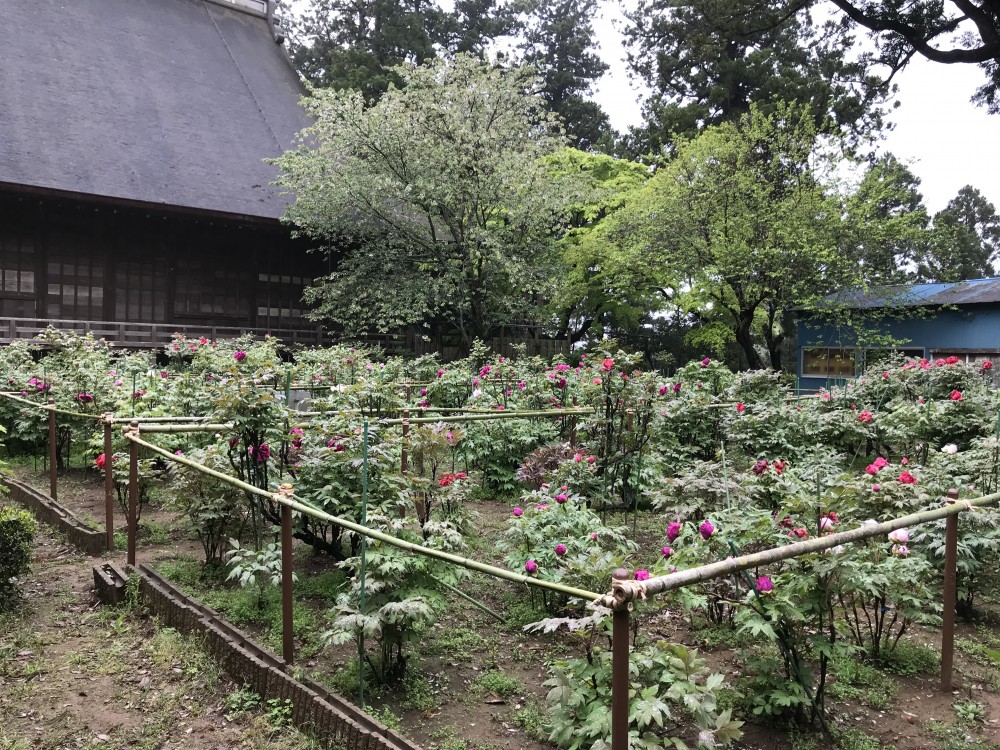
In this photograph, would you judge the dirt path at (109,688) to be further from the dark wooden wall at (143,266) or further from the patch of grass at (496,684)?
the dark wooden wall at (143,266)

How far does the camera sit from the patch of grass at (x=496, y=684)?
11.0ft

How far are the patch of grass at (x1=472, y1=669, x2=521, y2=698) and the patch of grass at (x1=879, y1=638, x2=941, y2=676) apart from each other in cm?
198

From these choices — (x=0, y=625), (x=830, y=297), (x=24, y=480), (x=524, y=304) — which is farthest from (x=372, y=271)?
(x=0, y=625)

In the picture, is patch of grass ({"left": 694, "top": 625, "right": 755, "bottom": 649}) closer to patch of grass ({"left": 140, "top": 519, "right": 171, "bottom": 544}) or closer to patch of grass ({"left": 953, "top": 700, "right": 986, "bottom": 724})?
patch of grass ({"left": 953, "top": 700, "right": 986, "bottom": 724})

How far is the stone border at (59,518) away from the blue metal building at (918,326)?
1451cm

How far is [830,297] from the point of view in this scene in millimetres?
17766

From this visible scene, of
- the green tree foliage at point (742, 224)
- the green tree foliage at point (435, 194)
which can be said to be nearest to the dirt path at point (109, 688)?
Answer: the green tree foliage at point (435, 194)

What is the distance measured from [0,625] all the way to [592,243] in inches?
634

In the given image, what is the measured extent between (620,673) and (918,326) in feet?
61.6

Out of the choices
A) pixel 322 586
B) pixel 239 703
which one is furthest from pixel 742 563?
pixel 322 586

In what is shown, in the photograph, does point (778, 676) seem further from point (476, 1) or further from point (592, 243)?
point (476, 1)

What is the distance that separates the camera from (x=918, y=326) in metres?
17.6

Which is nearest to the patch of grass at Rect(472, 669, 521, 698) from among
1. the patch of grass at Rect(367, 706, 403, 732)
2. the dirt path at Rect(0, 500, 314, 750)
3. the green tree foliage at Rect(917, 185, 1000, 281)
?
the patch of grass at Rect(367, 706, 403, 732)

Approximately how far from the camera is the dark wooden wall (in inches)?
608
